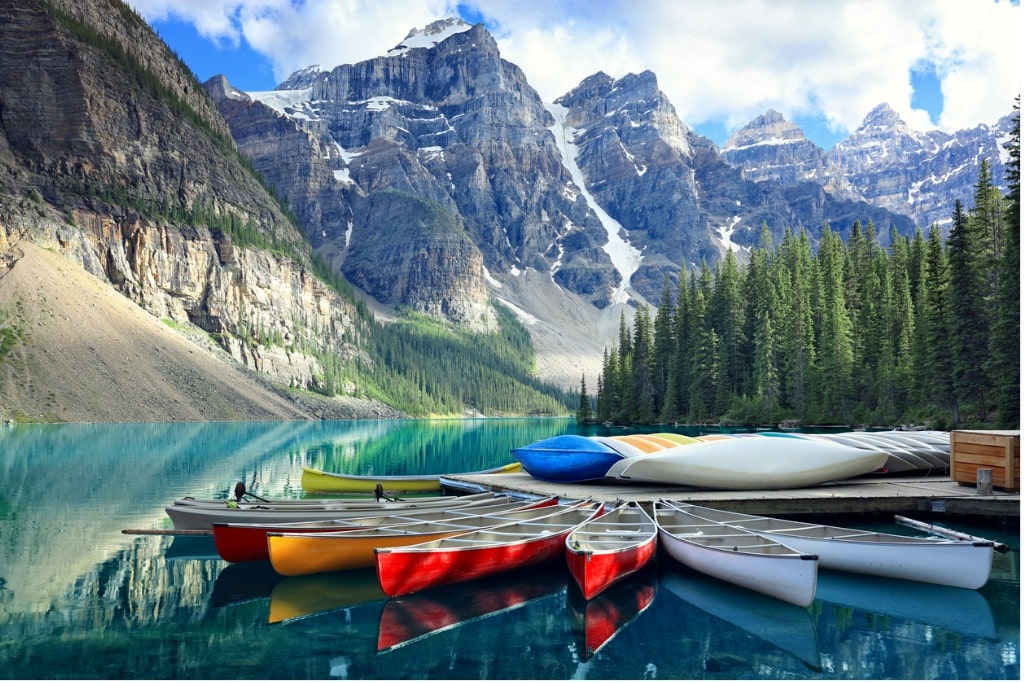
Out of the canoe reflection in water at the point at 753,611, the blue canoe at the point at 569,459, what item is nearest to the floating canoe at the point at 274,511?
the blue canoe at the point at 569,459

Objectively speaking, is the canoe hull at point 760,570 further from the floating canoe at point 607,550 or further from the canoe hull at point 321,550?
the canoe hull at point 321,550

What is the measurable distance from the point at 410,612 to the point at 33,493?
2494 centimetres

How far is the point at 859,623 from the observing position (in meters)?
13.9

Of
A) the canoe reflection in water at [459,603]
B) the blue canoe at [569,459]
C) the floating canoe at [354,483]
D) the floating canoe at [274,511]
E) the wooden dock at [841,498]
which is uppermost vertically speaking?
the blue canoe at [569,459]

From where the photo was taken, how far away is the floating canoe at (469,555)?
15.1 m

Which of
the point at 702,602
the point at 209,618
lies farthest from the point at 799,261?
the point at 209,618

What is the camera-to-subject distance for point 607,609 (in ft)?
48.7

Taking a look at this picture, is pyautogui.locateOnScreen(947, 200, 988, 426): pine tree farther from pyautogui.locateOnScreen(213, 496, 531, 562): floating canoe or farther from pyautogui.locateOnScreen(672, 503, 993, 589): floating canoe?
pyautogui.locateOnScreen(213, 496, 531, 562): floating canoe

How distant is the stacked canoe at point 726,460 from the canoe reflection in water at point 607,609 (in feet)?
25.0

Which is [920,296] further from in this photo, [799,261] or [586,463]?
[586,463]

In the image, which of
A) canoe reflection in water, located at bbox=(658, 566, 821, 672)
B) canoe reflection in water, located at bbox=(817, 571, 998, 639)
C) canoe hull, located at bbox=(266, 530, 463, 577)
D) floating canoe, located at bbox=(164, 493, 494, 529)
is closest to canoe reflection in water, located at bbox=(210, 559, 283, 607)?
canoe hull, located at bbox=(266, 530, 463, 577)

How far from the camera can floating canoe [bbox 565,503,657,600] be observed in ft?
49.7

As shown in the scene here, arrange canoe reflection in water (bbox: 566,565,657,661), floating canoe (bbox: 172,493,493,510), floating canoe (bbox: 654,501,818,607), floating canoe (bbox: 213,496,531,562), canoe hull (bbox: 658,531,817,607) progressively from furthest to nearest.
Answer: floating canoe (bbox: 172,493,493,510) → floating canoe (bbox: 213,496,531,562) → floating canoe (bbox: 654,501,818,607) → canoe hull (bbox: 658,531,817,607) → canoe reflection in water (bbox: 566,565,657,661)

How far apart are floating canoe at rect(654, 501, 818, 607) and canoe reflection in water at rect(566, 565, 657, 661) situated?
118 cm
